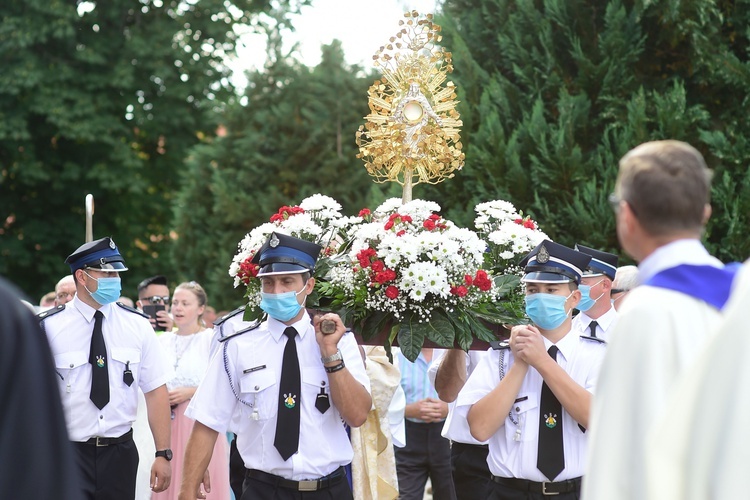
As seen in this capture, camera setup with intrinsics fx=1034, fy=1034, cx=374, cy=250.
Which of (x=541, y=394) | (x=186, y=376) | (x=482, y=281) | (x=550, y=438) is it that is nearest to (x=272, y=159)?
(x=186, y=376)

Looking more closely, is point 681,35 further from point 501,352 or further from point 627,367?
point 627,367

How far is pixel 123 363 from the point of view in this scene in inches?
287

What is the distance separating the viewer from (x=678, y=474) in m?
2.66

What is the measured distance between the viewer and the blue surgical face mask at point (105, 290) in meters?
7.31

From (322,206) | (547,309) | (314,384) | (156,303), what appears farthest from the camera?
(156,303)

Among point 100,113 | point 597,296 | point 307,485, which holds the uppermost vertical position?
point 100,113

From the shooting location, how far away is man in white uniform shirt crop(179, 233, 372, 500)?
5.61 meters

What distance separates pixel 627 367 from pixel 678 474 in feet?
1.05

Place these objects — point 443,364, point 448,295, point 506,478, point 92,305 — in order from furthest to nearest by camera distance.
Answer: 1. point 92,305
2. point 443,364
3. point 448,295
4. point 506,478

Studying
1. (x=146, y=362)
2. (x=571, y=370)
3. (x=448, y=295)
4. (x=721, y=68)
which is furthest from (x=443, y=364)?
(x=721, y=68)

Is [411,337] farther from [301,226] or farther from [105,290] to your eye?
[105,290]

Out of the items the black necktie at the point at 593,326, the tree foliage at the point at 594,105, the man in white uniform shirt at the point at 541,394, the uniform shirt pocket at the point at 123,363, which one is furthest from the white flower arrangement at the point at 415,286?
the tree foliage at the point at 594,105

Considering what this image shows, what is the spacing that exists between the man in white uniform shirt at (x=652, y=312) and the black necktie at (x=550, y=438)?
2.45 m

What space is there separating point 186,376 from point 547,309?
453cm
